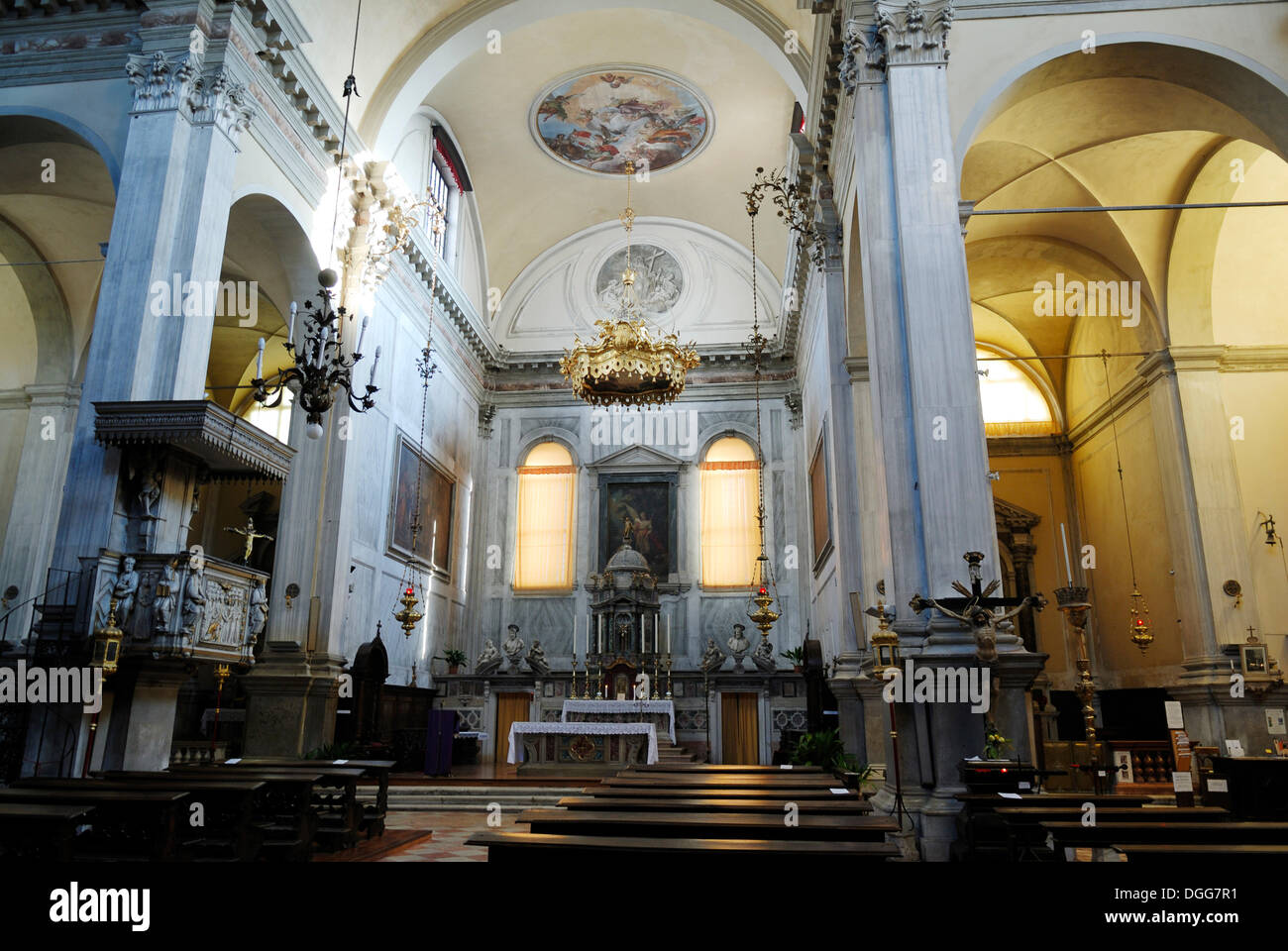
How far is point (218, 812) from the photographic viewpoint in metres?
6.45

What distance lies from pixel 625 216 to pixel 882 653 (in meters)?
13.2

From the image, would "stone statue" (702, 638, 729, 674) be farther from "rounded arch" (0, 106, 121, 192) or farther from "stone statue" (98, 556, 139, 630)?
"rounded arch" (0, 106, 121, 192)

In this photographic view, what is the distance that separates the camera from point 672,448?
19359 mm

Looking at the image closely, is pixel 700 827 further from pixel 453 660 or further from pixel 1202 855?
pixel 453 660

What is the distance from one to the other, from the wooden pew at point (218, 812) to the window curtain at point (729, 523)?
1271cm

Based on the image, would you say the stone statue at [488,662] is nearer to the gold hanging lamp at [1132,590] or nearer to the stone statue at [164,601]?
the stone statue at [164,601]

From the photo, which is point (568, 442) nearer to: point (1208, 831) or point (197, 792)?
point (197, 792)

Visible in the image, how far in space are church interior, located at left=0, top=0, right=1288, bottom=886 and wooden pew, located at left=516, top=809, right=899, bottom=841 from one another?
27 mm

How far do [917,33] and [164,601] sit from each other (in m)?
8.32

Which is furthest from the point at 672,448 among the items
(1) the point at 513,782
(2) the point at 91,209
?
(2) the point at 91,209

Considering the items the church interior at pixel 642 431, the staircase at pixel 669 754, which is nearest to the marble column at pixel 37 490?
the church interior at pixel 642 431

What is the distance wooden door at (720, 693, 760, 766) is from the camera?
15.7 m

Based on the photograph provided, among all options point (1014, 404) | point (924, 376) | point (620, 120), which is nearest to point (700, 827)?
point (924, 376)

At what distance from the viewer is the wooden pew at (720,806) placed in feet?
14.8
